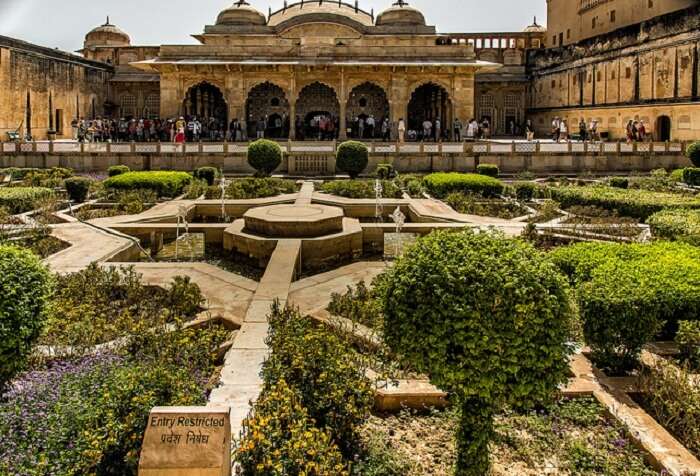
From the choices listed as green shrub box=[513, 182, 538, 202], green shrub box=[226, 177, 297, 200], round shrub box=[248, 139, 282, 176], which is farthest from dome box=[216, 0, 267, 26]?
green shrub box=[513, 182, 538, 202]

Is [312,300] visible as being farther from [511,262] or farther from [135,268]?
[511,262]

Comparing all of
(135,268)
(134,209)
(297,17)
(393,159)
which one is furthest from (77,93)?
(135,268)

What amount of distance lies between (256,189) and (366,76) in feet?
44.4

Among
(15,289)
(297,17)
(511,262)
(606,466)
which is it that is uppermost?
(297,17)

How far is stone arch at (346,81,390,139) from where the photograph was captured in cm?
2917

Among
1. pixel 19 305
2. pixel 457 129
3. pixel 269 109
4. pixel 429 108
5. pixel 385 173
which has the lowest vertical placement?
pixel 19 305

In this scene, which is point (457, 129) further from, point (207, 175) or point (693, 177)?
point (207, 175)

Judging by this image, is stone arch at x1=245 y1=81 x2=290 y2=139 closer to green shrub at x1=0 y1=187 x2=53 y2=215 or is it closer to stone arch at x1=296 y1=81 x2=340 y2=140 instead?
stone arch at x1=296 y1=81 x2=340 y2=140

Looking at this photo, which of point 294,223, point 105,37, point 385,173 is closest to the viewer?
point 294,223

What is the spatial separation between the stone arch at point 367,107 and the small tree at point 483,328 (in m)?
25.8

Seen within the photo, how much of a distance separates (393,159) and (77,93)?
1835cm

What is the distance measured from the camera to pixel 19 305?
13.7 ft

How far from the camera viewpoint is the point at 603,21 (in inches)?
1281

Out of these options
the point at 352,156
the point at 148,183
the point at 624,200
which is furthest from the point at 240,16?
the point at 624,200
